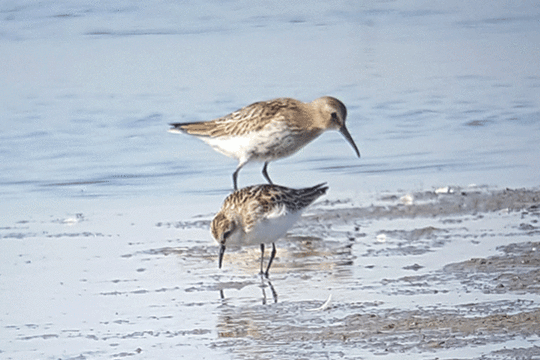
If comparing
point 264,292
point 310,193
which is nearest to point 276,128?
point 310,193

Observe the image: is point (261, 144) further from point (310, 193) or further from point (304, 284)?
point (304, 284)

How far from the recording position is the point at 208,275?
777 cm

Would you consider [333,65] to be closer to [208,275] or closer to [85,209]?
[85,209]

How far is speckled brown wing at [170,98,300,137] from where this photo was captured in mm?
10242

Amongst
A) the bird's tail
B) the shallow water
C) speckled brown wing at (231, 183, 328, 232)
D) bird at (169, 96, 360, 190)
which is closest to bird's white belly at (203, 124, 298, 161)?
bird at (169, 96, 360, 190)

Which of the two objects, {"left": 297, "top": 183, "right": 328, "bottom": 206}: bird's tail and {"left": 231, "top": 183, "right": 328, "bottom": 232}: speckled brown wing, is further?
{"left": 297, "top": 183, "right": 328, "bottom": 206}: bird's tail

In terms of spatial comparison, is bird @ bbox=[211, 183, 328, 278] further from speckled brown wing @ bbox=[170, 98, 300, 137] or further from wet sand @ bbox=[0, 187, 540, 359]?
speckled brown wing @ bbox=[170, 98, 300, 137]

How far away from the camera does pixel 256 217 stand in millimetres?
7938

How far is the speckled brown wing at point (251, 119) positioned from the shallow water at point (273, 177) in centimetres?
56

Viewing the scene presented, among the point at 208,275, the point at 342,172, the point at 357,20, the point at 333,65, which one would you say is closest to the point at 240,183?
the point at 342,172

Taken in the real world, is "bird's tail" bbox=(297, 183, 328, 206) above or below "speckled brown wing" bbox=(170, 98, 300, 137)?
below

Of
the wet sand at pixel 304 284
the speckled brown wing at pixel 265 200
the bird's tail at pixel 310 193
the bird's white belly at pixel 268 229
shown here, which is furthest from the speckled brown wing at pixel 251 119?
the bird's white belly at pixel 268 229

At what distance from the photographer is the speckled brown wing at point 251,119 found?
10.2 m

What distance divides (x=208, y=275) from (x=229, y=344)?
5.58 ft
